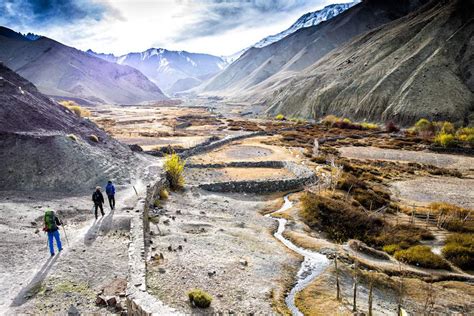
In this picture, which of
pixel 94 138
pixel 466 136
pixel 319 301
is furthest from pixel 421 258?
pixel 466 136

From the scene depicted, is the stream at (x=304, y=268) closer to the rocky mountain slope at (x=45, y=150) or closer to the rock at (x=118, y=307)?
the rock at (x=118, y=307)

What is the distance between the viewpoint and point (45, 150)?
2794 cm

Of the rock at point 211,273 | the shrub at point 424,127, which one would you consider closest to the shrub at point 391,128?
the shrub at point 424,127

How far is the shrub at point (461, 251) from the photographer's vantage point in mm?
19391

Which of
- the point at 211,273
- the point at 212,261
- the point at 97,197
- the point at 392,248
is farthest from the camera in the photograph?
the point at 392,248

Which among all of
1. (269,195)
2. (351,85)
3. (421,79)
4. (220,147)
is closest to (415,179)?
(269,195)

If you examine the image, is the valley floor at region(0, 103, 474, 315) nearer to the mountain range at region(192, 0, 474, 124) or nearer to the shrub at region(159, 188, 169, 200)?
the shrub at region(159, 188, 169, 200)

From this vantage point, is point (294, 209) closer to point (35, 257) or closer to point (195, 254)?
point (195, 254)

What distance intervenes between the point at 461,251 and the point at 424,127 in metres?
60.9

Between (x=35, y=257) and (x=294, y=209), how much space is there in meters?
19.8

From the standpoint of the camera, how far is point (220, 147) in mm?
59625

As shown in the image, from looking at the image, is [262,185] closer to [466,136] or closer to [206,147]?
[206,147]

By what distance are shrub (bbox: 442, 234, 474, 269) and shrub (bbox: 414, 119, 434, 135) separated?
56.6 metres

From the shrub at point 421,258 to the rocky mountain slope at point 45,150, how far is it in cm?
2290
